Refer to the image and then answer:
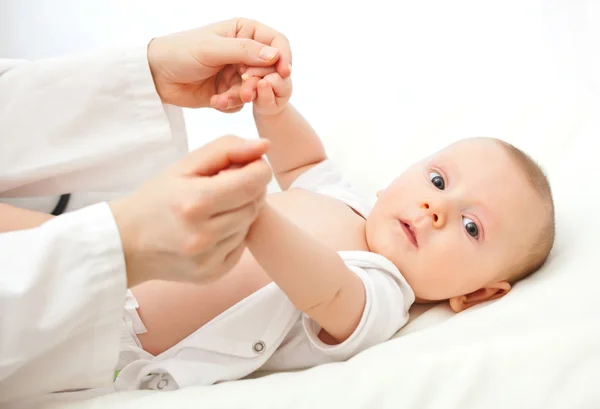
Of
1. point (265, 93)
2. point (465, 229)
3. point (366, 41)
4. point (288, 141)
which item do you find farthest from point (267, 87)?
point (366, 41)

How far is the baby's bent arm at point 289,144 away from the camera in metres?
1.01

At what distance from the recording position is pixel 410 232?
2.83 feet

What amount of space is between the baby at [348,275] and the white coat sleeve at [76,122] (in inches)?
6.8

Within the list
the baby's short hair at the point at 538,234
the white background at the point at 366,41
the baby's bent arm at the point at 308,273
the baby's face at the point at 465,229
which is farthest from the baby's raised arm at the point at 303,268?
the white background at the point at 366,41

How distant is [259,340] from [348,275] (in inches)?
5.2

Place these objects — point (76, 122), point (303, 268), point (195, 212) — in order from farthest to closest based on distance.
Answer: point (76, 122) < point (303, 268) < point (195, 212)

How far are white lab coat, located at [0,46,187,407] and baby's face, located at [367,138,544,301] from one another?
0.37 metres

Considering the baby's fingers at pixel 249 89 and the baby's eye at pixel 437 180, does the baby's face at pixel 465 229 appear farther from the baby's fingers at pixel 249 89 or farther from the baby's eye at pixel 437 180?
the baby's fingers at pixel 249 89

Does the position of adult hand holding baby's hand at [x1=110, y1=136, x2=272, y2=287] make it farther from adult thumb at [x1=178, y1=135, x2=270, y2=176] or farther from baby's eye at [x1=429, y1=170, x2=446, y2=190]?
baby's eye at [x1=429, y1=170, x2=446, y2=190]

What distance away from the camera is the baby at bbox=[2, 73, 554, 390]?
0.75m

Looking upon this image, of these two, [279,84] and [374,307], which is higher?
[279,84]

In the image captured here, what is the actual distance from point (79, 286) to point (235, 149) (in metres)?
0.18

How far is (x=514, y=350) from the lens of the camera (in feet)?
2.04

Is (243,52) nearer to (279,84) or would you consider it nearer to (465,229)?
(279,84)
